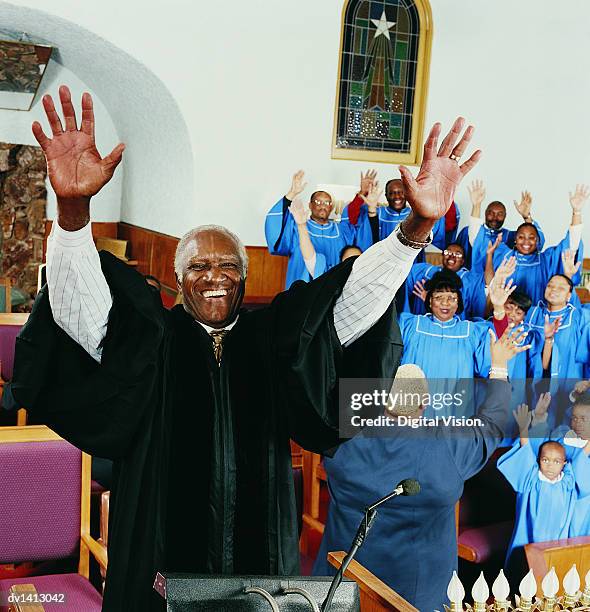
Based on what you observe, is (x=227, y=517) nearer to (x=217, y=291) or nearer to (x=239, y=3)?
(x=217, y=291)

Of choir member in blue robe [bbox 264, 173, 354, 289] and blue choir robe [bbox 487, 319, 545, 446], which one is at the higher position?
choir member in blue robe [bbox 264, 173, 354, 289]

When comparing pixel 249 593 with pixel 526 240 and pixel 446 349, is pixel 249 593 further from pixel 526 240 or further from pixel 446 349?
pixel 526 240

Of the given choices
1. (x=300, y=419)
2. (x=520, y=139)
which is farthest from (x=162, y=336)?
(x=520, y=139)

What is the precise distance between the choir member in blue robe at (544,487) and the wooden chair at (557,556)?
57cm

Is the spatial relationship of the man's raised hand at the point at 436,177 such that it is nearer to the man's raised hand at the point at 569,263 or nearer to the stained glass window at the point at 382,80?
the man's raised hand at the point at 569,263

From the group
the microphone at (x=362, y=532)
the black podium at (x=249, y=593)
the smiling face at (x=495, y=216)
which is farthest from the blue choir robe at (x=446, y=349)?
the black podium at (x=249, y=593)

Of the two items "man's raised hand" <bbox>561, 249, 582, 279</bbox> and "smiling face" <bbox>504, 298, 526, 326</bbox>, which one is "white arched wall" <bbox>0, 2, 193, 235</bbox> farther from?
"man's raised hand" <bbox>561, 249, 582, 279</bbox>

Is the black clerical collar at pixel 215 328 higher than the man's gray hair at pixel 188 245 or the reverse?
the reverse

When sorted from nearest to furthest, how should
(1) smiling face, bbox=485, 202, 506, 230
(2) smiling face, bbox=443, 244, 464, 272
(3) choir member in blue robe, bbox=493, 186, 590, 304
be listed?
(2) smiling face, bbox=443, 244, 464, 272, (3) choir member in blue robe, bbox=493, 186, 590, 304, (1) smiling face, bbox=485, 202, 506, 230

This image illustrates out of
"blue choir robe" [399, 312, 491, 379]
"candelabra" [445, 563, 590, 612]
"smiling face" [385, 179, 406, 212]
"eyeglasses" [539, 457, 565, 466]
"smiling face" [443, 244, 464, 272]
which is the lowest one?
"eyeglasses" [539, 457, 565, 466]

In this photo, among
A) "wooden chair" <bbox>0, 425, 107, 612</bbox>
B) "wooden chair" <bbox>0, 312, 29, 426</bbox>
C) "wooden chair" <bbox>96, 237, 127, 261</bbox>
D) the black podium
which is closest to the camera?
the black podium

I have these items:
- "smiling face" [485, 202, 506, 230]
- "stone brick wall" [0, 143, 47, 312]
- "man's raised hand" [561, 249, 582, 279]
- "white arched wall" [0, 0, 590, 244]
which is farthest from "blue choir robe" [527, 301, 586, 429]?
"stone brick wall" [0, 143, 47, 312]

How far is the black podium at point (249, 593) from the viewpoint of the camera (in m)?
1.34

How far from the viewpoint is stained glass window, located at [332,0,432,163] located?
883 cm
